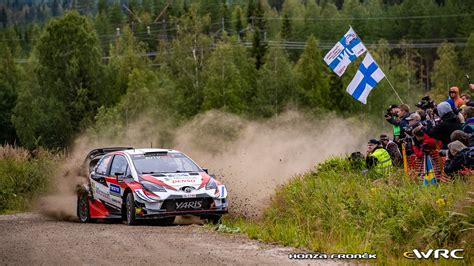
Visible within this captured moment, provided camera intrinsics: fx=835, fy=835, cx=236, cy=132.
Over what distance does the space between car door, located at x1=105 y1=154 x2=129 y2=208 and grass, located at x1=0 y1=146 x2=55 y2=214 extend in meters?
10.9

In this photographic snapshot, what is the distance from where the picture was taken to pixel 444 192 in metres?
12.1

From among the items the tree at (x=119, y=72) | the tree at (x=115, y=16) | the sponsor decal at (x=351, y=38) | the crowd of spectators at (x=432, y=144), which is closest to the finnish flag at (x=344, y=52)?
the sponsor decal at (x=351, y=38)

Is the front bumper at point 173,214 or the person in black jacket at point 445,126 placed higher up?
the person in black jacket at point 445,126

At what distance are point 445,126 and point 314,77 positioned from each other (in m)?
63.5

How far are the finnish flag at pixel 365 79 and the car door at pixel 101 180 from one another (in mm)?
6225

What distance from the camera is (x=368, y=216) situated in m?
12.7

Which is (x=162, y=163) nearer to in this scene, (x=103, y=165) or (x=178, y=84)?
(x=103, y=165)

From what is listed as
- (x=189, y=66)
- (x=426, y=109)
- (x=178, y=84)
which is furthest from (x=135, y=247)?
(x=189, y=66)

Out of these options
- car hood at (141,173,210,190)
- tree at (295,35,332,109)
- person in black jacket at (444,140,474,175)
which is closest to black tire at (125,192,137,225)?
car hood at (141,173,210,190)

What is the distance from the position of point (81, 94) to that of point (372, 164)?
192ft

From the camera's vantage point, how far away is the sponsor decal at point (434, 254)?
10.5 meters

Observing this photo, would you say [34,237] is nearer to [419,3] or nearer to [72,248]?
[72,248]

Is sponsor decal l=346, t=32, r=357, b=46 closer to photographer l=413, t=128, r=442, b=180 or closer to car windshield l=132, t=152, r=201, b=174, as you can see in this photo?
car windshield l=132, t=152, r=201, b=174

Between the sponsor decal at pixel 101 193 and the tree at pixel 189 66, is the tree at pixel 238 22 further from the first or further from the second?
the sponsor decal at pixel 101 193
